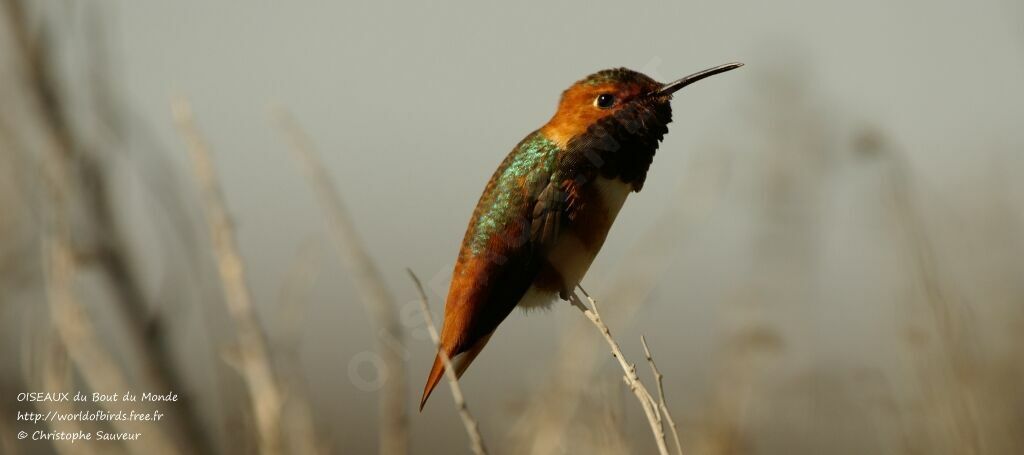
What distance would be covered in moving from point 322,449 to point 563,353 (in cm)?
65

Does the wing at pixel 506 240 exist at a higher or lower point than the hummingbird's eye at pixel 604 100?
lower

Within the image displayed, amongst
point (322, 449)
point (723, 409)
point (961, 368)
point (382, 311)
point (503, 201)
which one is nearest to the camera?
point (382, 311)

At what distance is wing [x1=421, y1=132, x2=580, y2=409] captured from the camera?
233 centimetres

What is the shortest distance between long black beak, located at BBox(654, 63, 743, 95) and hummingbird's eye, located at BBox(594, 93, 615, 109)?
0.17m

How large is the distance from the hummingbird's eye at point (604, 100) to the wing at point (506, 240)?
0.19 meters

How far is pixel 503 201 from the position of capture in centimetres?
283

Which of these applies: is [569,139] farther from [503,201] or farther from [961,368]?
[961,368]

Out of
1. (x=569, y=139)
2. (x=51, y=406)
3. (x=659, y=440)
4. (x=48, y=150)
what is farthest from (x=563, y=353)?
(x=48, y=150)

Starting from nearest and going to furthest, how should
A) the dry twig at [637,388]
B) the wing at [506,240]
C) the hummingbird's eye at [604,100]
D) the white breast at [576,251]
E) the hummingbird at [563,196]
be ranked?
the dry twig at [637,388]
the wing at [506,240]
the hummingbird at [563,196]
the white breast at [576,251]
the hummingbird's eye at [604,100]

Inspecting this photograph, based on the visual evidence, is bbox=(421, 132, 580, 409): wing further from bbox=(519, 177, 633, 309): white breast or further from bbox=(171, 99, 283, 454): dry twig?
bbox=(171, 99, 283, 454): dry twig

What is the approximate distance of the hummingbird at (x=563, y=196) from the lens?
2521 millimetres

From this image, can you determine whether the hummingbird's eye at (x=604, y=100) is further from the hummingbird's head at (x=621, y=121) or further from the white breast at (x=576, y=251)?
the white breast at (x=576, y=251)

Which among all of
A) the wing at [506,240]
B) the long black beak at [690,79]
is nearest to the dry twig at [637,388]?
the wing at [506,240]

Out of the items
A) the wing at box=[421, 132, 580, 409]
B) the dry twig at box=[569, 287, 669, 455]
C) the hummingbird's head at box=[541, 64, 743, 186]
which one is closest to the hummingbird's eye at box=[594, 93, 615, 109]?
the hummingbird's head at box=[541, 64, 743, 186]
